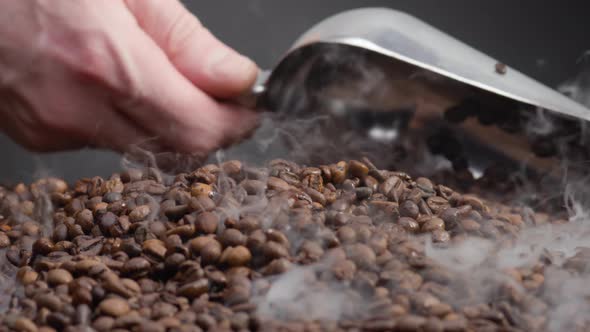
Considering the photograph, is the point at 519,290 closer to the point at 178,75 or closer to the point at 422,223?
→ the point at 422,223

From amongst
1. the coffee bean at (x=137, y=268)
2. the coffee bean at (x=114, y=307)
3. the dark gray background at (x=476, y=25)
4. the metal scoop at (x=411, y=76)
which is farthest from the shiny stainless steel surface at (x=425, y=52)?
the coffee bean at (x=114, y=307)

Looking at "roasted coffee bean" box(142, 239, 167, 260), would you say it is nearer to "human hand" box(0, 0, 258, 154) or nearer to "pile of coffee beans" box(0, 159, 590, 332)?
"pile of coffee beans" box(0, 159, 590, 332)

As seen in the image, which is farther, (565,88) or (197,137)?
(565,88)

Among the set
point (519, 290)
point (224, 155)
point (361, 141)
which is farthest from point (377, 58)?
point (519, 290)

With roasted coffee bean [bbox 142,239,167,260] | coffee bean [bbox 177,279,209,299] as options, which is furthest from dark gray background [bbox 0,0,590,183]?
coffee bean [bbox 177,279,209,299]

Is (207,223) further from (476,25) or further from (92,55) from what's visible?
(476,25)
